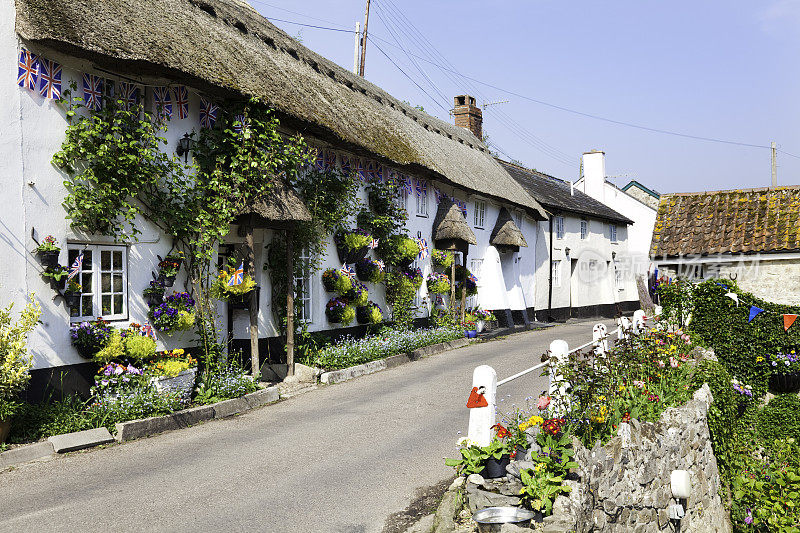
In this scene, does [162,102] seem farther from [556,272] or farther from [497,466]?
[556,272]

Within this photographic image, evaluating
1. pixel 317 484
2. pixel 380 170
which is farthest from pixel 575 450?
pixel 380 170

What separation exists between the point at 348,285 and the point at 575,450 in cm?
890

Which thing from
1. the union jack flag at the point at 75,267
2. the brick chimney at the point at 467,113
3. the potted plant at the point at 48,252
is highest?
the brick chimney at the point at 467,113

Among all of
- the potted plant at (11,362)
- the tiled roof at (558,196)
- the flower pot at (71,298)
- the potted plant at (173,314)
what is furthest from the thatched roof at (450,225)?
the potted plant at (11,362)

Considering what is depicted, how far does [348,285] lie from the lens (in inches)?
543

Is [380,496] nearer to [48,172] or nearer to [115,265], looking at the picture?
[115,265]

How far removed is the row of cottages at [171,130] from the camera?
8.02 meters

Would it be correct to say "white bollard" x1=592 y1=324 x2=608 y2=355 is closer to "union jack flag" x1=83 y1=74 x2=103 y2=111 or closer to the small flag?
the small flag

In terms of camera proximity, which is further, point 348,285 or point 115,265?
point 348,285

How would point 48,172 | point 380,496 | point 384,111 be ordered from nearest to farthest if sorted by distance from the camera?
point 380,496
point 48,172
point 384,111

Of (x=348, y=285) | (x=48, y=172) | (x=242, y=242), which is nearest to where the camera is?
(x=48, y=172)

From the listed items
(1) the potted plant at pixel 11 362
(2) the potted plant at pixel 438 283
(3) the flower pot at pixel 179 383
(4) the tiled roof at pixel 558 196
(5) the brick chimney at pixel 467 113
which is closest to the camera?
(1) the potted plant at pixel 11 362

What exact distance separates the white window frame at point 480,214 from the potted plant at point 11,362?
15.2m

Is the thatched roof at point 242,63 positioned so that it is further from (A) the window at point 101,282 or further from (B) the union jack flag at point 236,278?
(B) the union jack flag at point 236,278
